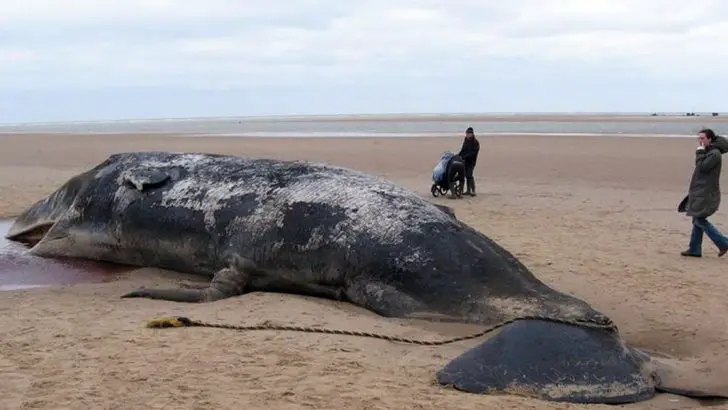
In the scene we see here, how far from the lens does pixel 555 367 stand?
484cm

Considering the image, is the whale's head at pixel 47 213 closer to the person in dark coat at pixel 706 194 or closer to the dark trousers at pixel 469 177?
the person in dark coat at pixel 706 194

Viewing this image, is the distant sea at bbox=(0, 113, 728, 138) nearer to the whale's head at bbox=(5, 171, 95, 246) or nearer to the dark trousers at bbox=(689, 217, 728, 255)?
the dark trousers at bbox=(689, 217, 728, 255)

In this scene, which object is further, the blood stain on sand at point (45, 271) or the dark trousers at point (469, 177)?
the dark trousers at point (469, 177)

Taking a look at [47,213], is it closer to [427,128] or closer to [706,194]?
[706,194]

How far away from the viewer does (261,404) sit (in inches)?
176

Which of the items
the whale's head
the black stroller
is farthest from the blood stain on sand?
the black stroller

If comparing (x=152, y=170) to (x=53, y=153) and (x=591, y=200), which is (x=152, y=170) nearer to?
(x=591, y=200)

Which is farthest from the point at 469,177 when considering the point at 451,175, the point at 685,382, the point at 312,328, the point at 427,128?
the point at 427,128

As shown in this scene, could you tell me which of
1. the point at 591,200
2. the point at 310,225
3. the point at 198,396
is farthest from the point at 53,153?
the point at 198,396

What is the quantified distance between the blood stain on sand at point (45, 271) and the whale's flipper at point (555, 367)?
455 centimetres

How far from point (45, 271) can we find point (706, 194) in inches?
322

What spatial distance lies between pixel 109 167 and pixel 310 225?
3.38 meters

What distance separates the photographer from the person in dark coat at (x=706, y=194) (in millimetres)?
10188

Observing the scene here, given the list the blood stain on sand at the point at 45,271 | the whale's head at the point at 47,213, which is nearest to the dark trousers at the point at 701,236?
the blood stain on sand at the point at 45,271
